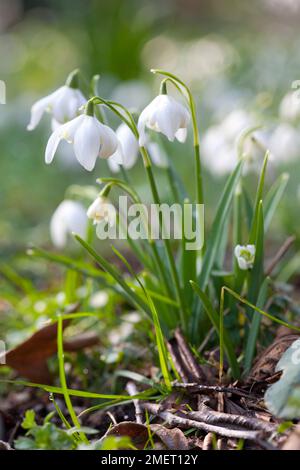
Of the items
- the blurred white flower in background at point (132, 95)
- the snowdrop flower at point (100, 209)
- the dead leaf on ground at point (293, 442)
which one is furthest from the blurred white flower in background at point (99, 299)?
the blurred white flower in background at point (132, 95)

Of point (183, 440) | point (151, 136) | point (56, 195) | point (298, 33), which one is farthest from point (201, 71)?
point (183, 440)

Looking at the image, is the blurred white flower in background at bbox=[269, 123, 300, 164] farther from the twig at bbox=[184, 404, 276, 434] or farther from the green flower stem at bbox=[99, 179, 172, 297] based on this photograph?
the twig at bbox=[184, 404, 276, 434]

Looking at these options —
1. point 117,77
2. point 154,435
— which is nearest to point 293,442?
point 154,435

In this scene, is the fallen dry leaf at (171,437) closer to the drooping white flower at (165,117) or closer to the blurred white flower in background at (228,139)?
the drooping white flower at (165,117)

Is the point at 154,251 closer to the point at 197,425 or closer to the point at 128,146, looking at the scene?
the point at 128,146

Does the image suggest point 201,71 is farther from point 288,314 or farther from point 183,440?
point 183,440

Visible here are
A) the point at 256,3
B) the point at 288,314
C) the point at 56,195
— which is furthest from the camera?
the point at 256,3
